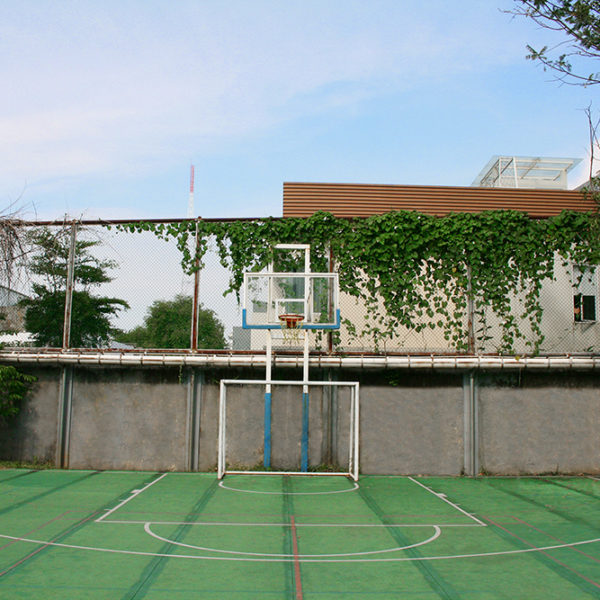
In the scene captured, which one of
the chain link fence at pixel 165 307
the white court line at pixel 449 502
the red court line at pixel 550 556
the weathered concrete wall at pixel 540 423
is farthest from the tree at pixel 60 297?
the red court line at pixel 550 556

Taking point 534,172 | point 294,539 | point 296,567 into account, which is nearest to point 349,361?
point 294,539

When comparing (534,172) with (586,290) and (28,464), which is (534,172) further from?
(28,464)

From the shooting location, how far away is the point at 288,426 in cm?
1056

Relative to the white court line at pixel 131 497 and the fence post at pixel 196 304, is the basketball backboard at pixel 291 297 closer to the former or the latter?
the fence post at pixel 196 304

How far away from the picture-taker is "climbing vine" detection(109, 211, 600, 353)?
11062 millimetres

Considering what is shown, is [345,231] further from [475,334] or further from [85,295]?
[85,295]

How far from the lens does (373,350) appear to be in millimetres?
10930

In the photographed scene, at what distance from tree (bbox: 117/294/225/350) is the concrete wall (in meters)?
0.70

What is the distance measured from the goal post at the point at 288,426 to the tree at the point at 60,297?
8.86ft

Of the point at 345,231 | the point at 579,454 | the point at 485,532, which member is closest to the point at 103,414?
the point at 345,231

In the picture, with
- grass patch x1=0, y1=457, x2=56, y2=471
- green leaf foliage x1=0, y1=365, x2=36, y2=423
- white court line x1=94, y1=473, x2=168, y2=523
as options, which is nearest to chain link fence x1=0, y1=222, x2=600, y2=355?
green leaf foliage x1=0, y1=365, x2=36, y2=423

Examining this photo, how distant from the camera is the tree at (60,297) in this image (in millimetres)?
11141

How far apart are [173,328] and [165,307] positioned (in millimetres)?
641

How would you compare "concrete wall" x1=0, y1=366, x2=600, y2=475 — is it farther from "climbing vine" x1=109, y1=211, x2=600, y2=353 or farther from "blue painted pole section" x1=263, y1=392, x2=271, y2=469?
"climbing vine" x1=109, y1=211, x2=600, y2=353
